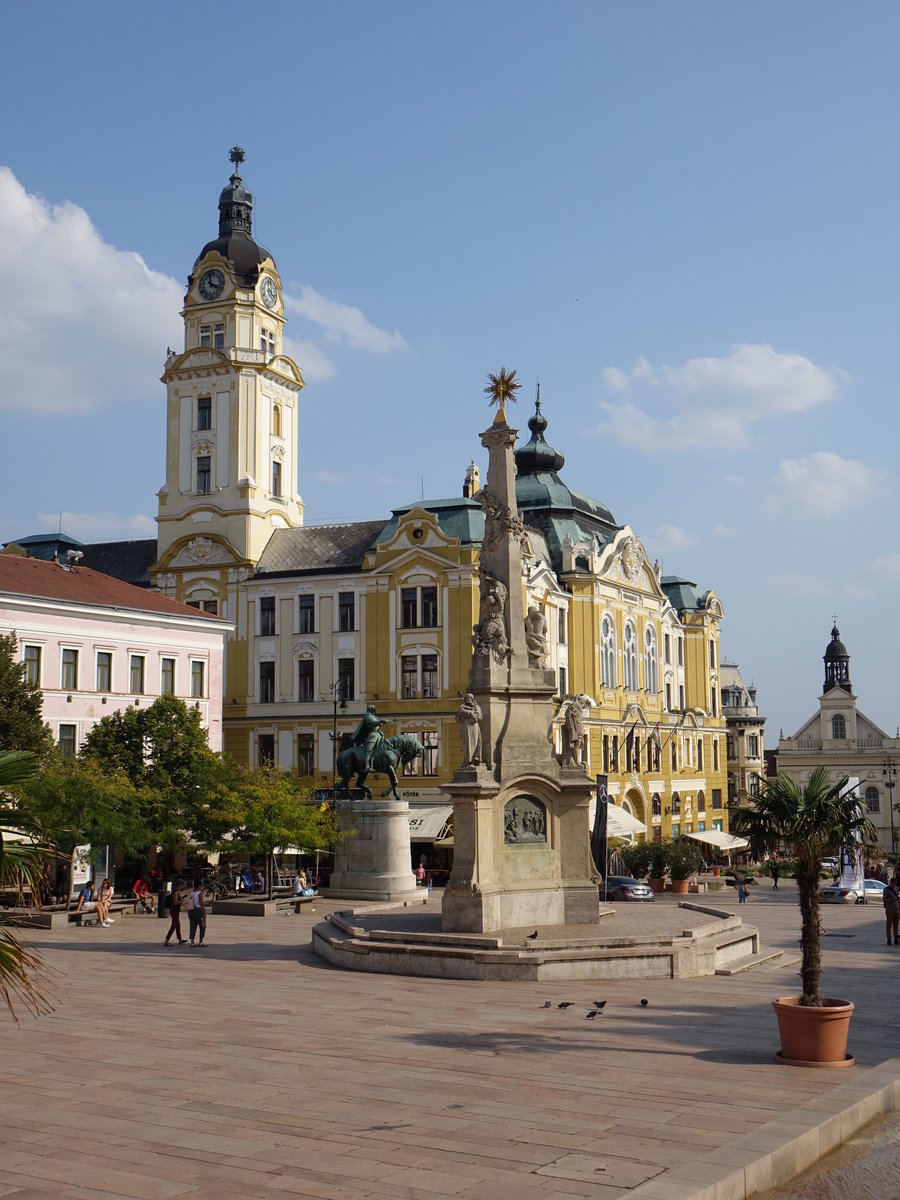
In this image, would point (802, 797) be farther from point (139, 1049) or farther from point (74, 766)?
point (74, 766)

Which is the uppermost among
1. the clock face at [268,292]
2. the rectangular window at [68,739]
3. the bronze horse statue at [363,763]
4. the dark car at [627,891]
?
the clock face at [268,292]

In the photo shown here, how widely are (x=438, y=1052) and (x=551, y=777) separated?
8.86m

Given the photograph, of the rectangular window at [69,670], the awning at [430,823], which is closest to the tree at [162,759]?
the rectangular window at [69,670]

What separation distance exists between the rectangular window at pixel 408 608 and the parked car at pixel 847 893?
22383 mm

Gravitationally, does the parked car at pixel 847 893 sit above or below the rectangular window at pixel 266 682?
below

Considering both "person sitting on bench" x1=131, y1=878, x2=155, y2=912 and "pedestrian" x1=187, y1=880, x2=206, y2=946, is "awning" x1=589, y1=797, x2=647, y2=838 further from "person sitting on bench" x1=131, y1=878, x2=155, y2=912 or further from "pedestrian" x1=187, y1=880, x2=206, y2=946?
"pedestrian" x1=187, y1=880, x2=206, y2=946

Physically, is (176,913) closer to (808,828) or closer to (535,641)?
(535,641)

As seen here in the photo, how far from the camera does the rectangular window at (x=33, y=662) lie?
45844mm

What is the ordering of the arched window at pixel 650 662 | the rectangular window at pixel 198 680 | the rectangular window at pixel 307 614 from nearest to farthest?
the rectangular window at pixel 198 680 < the rectangular window at pixel 307 614 < the arched window at pixel 650 662

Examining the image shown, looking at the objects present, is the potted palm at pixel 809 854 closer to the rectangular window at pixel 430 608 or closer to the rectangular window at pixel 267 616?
the rectangular window at pixel 430 608

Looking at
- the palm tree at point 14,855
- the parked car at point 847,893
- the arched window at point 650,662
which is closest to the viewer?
the palm tree at point 14,855

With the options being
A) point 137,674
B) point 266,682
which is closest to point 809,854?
point 137,674

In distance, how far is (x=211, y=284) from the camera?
2534 inches

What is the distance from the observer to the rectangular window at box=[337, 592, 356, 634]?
5931 centimetres
